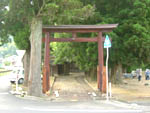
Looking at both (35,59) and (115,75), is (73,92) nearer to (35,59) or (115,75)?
(35,59)

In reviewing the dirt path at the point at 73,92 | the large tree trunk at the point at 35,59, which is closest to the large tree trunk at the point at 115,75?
the dirt path at the point at 73,92

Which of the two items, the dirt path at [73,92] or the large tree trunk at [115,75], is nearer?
the dirt path at [73,92]

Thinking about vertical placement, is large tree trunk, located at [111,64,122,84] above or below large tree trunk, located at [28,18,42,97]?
A: below

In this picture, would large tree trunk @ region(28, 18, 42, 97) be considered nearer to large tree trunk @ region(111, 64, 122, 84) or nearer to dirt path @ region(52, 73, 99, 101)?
dirt path @ region(52, 73, 99, 101)

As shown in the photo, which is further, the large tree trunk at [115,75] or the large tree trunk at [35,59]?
the large tree trunk at [115,75]

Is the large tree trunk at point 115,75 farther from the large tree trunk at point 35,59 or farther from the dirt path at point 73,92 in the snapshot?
the large tree trunk at point 35,59

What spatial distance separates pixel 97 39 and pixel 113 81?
7.98 m

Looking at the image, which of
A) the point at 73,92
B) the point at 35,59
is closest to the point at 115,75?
the point at 73,92

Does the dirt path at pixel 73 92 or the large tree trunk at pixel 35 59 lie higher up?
the large tree trunk at pixel 35 59

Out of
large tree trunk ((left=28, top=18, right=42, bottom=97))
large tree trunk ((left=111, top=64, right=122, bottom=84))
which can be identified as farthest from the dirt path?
large tree trunk ((left=111, top=64, right=122, bottom=84))

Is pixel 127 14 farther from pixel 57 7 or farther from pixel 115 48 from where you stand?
pixel 57 7

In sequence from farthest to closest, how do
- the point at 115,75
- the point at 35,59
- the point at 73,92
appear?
the point at 115,75 < the point at 73,92 < the point at 35,59

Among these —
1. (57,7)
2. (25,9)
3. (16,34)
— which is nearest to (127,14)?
(57,7)

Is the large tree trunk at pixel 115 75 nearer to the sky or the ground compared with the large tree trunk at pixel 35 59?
nearer to the ground
